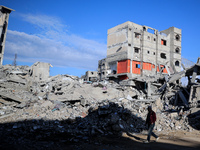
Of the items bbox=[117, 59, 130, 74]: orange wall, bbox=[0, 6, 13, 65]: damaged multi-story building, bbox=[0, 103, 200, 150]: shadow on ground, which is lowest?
bbox=[0, 103, 200, 150]: shadow on ground

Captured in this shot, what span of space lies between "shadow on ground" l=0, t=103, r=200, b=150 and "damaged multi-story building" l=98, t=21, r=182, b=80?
1663 cm

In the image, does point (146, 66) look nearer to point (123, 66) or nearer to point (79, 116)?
point (123, 66)

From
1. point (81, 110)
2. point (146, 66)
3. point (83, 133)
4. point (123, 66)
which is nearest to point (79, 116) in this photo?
point (81, 110)

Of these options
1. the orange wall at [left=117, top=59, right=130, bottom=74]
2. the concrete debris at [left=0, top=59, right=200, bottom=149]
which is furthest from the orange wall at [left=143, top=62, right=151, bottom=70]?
the concrete debris at [left=0, top=59, right=200, bottom=149]

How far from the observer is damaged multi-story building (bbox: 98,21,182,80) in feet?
85.9

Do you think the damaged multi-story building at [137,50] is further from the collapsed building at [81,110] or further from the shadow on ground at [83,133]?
the shadow on ground at [83,133]

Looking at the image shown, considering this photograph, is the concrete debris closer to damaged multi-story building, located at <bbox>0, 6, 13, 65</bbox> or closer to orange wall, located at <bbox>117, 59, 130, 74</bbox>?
orange wall, located at <bbox>117, 59, 130, 74</bbox>

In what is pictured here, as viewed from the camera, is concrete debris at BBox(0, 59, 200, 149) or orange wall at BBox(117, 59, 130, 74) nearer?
concrete debris at BBox(0, 59, 200, 149)

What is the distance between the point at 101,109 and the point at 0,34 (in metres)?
27.4

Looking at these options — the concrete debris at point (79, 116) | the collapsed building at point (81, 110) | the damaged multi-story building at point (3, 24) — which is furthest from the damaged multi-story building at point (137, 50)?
the damaged multi-story building at point (3, 24)

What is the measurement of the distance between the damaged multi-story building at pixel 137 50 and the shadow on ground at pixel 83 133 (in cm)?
1663

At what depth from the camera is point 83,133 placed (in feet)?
22.9

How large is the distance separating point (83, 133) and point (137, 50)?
23.1 metres

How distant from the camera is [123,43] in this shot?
26766 millimetres
